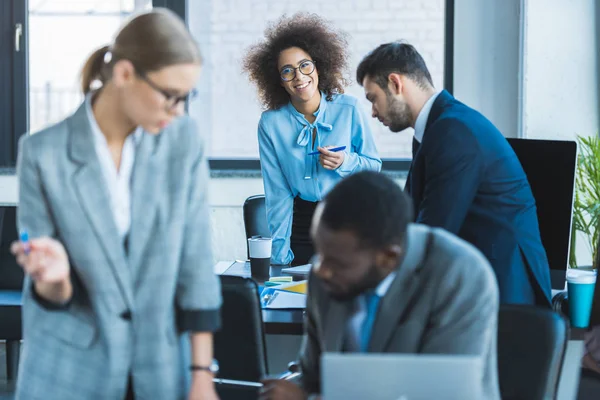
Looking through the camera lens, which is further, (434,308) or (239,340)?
(239,340)

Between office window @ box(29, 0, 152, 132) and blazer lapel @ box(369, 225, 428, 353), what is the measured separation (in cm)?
403

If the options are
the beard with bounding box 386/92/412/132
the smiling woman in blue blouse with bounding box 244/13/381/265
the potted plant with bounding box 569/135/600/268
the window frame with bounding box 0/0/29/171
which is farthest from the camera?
the window frame with bounding box 0/0/29/171

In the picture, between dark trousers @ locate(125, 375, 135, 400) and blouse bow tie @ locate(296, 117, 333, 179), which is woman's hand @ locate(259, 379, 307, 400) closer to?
dark trousers @ locate(125, 375, 135, 400)

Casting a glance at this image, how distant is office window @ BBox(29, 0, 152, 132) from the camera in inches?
204

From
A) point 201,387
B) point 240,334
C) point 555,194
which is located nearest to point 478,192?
point 555,194

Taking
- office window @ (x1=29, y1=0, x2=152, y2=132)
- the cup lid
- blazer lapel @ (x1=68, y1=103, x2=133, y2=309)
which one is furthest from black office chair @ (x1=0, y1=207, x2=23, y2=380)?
blazer lapel @ (x1=68, y1=103, x2=133, y2=309)

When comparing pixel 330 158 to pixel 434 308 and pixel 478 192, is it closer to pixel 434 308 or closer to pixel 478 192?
pixel 478 192

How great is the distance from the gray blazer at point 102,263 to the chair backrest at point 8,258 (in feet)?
9.24

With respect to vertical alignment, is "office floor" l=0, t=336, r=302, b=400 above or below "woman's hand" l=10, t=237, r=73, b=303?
below

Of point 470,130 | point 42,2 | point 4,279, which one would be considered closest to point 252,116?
point 42,2

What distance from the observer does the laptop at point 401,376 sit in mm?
1214

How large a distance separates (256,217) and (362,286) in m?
2.32

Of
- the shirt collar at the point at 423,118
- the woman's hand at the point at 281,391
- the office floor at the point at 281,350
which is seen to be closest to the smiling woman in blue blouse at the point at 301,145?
the office floor at the point at 281,350

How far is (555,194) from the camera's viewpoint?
9.48 ft
